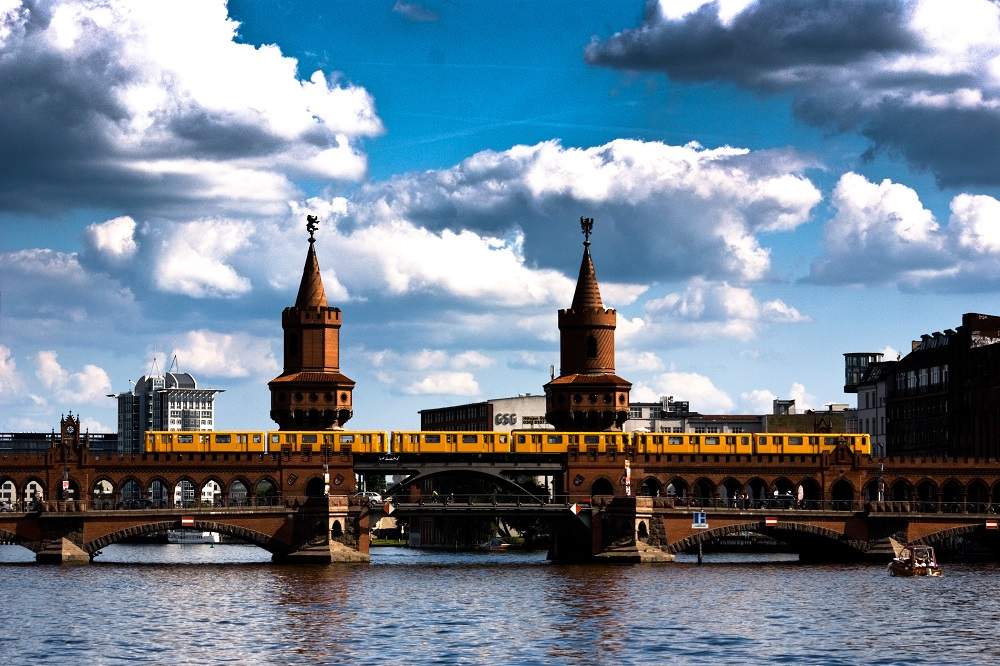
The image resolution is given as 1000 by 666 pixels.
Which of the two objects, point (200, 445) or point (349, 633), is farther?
point (200, 445)

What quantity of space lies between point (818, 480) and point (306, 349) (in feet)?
144

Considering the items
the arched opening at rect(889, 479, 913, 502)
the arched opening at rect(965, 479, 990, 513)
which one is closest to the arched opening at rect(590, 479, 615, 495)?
the arched opening at rect(889, 479, 913, 502)

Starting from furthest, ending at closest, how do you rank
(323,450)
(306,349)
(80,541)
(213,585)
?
(306,349) → (323,450) → (80,541) → (213,585)

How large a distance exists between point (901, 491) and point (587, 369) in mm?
29074

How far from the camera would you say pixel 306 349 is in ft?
547

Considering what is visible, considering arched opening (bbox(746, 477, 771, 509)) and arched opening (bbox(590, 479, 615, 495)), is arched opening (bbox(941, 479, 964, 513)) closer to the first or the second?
arched opening (bbox(746, 477, 771, 509))

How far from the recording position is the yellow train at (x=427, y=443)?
15262 centimetres

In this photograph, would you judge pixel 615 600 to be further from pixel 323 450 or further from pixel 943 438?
pixel 943 438

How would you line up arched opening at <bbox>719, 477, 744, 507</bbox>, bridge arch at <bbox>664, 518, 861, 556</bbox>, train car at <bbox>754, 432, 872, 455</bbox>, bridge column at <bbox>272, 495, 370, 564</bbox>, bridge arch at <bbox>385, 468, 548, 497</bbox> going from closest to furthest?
1. bridge column at <bbox>272, 495, 370, 564</bbox>
2. bridge arch at <bbox>664, 518, 861, 556</bbox>
3. arched opening at <bbox>719, 477, 744, 507</bbox>
4. bridge arch at <bbox>385, 468, 548, 497</bbox>
5. train car at <bbox>754, 432, 872, 455</bbox>

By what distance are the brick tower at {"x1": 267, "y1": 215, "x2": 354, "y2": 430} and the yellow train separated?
1078 cm

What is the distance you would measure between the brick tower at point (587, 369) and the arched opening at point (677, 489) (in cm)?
1200

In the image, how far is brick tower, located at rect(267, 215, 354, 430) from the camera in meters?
164

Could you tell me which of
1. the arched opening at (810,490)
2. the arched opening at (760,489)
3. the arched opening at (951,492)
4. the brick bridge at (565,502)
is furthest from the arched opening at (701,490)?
the arched opening at (951,492)

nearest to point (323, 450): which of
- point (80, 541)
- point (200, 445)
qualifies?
point (200, 445)
